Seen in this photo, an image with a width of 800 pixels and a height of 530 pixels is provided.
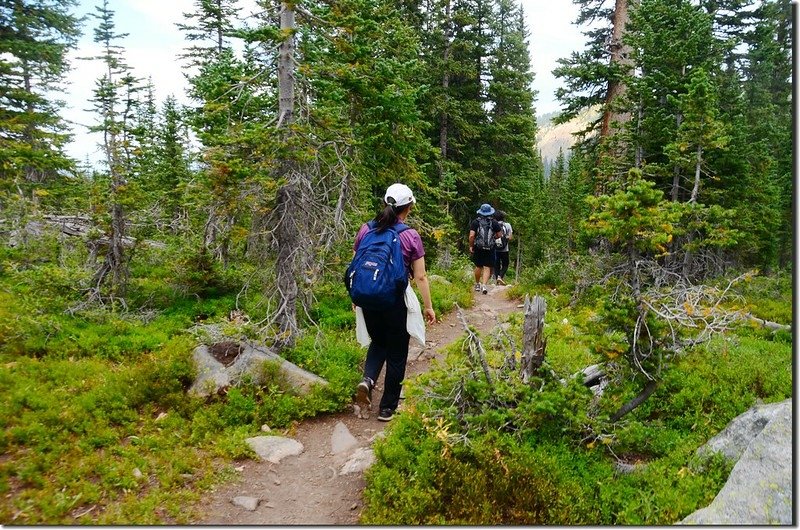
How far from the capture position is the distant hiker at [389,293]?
5652mm

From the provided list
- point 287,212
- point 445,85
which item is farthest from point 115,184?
point 445,85

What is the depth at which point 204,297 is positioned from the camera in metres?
11.1

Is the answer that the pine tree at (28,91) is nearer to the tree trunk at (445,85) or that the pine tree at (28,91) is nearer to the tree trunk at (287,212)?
the tree trunk at (287,212)

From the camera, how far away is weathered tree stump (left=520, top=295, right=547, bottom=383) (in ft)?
16.1

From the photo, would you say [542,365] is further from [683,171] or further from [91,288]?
[683,171]

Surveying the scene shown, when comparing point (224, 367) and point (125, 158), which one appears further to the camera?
point (125, 158)

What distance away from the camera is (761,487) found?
351 cm

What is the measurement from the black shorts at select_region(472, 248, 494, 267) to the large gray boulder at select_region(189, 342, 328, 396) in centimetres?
797

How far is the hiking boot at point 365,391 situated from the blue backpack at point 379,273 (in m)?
1.16

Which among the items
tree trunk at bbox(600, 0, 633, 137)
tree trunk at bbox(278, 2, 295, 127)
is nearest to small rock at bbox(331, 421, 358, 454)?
tree trunk at bbox(278, 2, 295, 127)

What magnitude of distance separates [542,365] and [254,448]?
3.52 m

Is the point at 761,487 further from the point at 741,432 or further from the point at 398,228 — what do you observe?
the point at 398,228

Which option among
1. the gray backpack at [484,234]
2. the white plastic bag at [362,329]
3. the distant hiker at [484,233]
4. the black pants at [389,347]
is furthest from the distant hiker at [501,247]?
the white plastic bag at [362,329]

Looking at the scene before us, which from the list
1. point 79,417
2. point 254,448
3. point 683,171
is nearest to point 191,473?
point 254,448
